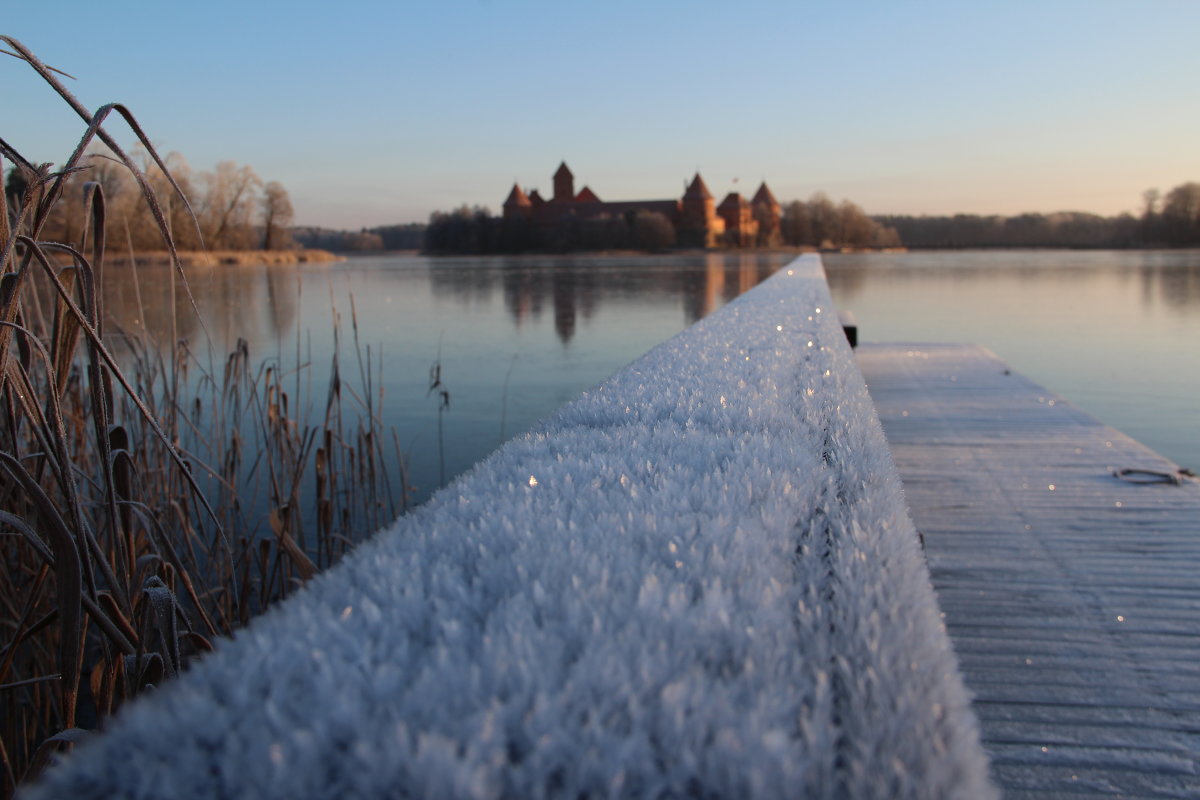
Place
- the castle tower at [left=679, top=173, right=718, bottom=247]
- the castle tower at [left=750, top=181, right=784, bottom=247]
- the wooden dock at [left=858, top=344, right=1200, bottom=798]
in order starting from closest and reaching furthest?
the wooden dock at [left=858, top=344, right=1200, bottom=798] → the castle tower at [left=679, top=173, right=718, bottom=247] → the castle tower at [left=750, top=181, right=784, bottom=247]

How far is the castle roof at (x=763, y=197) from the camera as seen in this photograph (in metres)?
80.1

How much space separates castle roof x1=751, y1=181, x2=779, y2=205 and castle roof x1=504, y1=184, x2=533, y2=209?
2275cm

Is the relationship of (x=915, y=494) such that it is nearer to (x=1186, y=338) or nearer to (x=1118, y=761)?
(x=1118, y=761)

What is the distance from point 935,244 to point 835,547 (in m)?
79.1

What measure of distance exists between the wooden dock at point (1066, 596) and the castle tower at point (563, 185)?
247 feet

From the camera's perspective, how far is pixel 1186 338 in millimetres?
9297

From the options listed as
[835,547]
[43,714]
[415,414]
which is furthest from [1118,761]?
[415,414]

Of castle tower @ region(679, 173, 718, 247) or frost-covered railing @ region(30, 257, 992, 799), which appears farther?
castle tower @ region(679, 173, 718, 247)

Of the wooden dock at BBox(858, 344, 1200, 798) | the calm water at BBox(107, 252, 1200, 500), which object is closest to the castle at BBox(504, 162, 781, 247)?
the calm water at BBox(107, 252, 1200, 500)

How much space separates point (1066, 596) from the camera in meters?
2.03

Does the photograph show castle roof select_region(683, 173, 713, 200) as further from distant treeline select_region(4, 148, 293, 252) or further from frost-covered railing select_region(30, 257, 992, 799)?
frost-covered railing select_region(30, 257, 992, 799)

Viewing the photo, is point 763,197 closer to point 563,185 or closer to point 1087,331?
point 563,185

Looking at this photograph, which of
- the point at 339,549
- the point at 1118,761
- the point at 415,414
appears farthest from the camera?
the point at 415,414

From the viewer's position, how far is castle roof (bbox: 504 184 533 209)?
7325 centimetres
